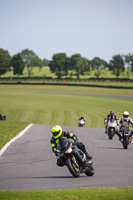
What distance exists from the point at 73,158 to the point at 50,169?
1.87 metres

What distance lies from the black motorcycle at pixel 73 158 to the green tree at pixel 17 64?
15563cm

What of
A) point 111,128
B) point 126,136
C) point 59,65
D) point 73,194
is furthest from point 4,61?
point 73,194

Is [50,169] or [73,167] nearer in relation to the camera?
[73,167]

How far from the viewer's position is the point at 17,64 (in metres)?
165

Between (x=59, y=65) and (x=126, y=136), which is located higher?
(x=59, y=65)

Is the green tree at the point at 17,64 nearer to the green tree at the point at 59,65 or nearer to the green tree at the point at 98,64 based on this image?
the green tree at the point at 59,65

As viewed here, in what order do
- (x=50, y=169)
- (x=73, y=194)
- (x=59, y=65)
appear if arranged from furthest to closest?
(x=59, y=65), (x=50, y=169), (x=73, y=194)

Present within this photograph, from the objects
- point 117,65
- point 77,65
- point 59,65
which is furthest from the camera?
point 117,65

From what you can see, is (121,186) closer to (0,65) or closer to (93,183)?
(93,183)

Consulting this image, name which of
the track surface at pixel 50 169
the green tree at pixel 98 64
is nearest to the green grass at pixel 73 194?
the track surface at pixel 50 169

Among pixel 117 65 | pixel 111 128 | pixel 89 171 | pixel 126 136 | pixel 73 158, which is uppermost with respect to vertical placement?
pixel 117 65

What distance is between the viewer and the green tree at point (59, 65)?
6870 inches

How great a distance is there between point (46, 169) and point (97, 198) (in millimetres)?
4428

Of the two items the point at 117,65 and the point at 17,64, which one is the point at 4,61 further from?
the point at 117,65
